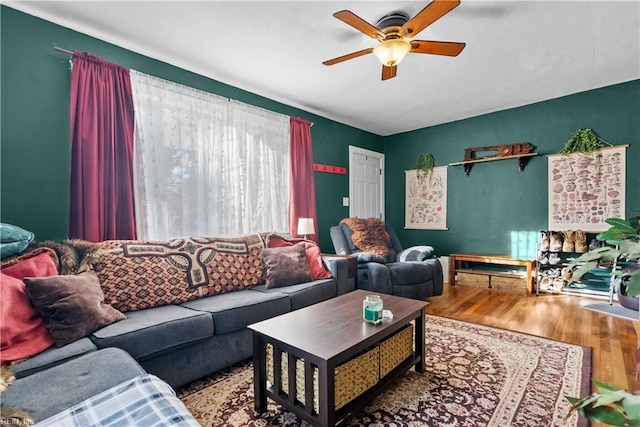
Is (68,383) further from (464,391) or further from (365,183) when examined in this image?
(365,183)

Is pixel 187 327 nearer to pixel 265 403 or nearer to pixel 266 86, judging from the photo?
pixel 265 403

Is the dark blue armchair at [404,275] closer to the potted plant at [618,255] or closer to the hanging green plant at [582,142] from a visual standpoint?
the hanging green plant at [582,142]

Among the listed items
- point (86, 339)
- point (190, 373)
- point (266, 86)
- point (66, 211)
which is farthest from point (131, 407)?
point (266, 86)

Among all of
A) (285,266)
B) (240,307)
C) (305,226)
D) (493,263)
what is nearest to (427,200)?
(493,263)

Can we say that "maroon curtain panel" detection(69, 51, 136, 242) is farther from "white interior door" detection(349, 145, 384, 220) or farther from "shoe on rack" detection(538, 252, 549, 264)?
"shoe on rack" detection(538, 252, 549, 264)

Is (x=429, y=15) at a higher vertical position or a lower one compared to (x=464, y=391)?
higher

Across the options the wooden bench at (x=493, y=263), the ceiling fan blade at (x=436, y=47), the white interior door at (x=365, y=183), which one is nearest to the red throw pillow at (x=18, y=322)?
the ceiling fan blade at (x=436, y=47)

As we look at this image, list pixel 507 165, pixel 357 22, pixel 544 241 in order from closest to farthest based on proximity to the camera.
→ pixel 357 22 < pixel 544 241 < pixel 507 165

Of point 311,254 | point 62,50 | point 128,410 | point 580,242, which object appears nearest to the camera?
point 128,410

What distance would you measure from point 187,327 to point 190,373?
29 centimetres

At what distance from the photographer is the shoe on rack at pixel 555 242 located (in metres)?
3.72

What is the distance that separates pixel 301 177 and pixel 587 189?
3.47m

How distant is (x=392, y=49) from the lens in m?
2.15

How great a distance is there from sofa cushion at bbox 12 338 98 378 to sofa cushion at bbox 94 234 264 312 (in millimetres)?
456
